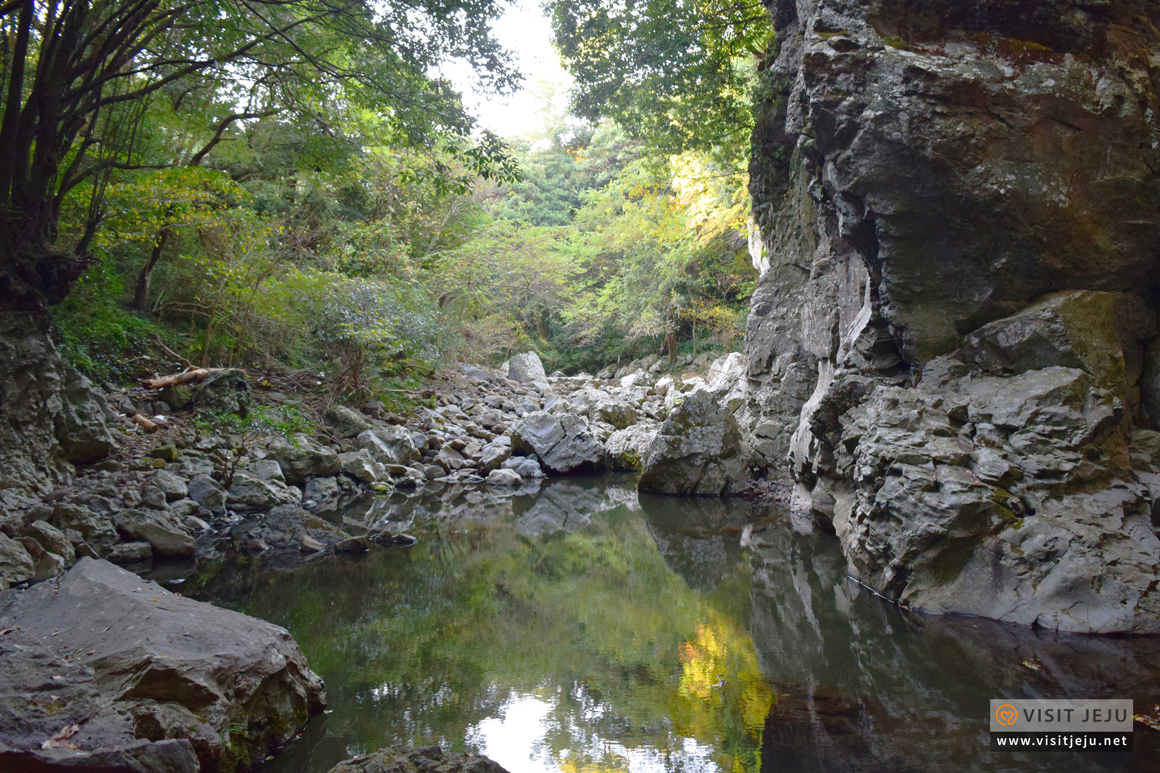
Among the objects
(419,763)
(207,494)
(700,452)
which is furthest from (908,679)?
(207,494)

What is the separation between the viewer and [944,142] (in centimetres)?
469

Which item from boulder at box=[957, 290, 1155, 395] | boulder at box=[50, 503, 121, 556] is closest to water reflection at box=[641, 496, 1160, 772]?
boulder at box=[957, 290, 1155, 395]

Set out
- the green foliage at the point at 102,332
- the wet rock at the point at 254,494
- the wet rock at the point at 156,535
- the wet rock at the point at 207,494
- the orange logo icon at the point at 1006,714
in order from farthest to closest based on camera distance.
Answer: the green foliage at the point at 102,332
the wet rock at the point at 254,494
the wet rock at the point at 207,494
the wet rock at the point at 156,535
the orange logo icon at the point at 1006,714

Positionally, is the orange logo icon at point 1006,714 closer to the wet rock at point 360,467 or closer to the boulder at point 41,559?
the boulder at point 41,559

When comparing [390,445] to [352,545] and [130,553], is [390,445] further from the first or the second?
[130,553]

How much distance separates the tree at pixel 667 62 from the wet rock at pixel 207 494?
821cm

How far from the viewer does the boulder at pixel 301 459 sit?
8609mm

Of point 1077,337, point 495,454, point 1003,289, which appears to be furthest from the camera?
point 495,454

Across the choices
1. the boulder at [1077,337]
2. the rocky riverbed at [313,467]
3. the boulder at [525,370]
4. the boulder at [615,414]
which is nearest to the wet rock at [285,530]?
the rocky riverbed at [313,467]

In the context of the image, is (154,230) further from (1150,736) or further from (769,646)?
(1150,736)

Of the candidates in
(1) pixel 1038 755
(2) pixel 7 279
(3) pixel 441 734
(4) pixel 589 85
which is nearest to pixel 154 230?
(2) pixel 7 279

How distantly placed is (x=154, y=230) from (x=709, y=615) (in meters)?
8.29

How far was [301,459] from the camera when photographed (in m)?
8.72

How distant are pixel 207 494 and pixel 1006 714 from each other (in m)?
7.50
